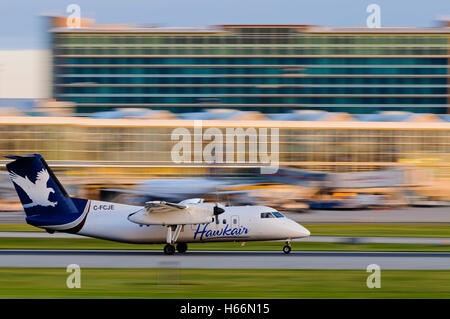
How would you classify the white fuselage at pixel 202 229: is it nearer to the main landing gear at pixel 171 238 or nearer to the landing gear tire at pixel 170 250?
the main landing gear at pixel 171 238

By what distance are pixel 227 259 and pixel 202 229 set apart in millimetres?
2741

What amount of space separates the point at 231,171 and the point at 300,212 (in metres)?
25.1

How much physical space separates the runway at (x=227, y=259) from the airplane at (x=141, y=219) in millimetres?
900

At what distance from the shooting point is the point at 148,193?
83.6 metres

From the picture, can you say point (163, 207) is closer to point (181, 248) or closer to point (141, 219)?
point (141, 219)

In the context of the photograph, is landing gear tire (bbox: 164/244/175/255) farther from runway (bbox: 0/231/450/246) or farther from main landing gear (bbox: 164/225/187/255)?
runway (bbox: 0/231/450/246)

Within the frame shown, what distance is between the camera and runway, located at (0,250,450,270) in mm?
29484

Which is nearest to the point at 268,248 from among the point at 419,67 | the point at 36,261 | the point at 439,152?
the point at 36,261

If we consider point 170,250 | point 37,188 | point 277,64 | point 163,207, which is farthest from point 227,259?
point 277,64

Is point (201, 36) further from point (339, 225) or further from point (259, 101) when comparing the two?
point (339, 225)

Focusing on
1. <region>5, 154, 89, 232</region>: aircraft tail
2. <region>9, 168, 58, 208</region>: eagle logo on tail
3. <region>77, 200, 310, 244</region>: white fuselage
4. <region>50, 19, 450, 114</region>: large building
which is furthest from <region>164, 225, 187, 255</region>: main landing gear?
<region>50, 19, 450, 114</region>: large building

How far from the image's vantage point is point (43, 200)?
34.1 meters

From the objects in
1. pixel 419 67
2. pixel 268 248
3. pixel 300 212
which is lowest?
pixel 300 212

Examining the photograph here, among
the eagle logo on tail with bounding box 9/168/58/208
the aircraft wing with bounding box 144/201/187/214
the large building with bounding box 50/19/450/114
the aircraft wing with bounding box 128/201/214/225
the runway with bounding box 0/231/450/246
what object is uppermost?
the large building with bounding box 50/19/450/114
